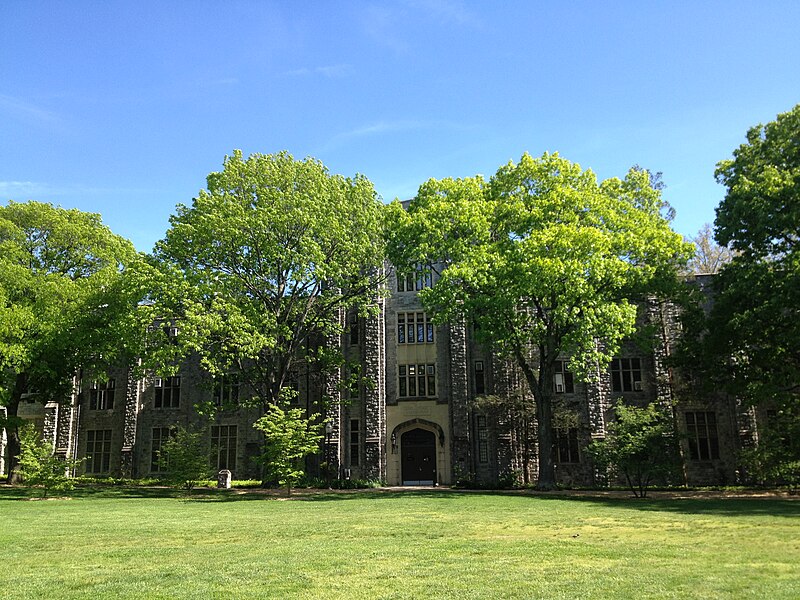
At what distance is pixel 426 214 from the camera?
85.9 feet

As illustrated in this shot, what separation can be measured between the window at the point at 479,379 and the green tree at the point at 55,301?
16.2 metres

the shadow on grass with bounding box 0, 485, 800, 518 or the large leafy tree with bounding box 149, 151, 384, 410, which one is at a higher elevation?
the large leafy tree with bounding box 149, 151, 384, 410

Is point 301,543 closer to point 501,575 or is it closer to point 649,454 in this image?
point 501,575

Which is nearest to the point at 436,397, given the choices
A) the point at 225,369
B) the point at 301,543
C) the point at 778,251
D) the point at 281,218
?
the point at 225,369

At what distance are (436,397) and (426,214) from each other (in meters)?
11.0

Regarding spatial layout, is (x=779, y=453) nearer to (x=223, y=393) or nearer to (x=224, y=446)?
(x=224, y=446)

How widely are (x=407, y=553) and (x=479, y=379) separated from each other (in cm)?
2415

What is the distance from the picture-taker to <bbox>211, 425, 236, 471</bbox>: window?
3594cm

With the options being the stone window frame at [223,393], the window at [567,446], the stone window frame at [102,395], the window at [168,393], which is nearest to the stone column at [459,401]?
the window at [567,446]

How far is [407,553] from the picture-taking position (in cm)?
970

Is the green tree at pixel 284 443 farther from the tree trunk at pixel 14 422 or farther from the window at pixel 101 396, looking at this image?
the window at pixel 101 396

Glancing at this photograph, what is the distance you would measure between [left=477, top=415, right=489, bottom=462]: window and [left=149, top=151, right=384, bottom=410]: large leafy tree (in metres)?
8.25

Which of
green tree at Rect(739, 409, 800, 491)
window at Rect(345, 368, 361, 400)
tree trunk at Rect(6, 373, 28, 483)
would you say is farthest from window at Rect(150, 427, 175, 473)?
green tree at Rect(739, 409, 800, 491)

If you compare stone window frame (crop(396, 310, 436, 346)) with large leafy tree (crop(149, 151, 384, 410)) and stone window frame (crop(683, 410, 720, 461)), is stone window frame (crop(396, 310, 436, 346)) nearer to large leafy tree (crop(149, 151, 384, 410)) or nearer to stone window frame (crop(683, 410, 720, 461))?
large leafy tree (crop(149, 151, 384, 410))
